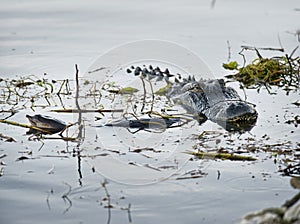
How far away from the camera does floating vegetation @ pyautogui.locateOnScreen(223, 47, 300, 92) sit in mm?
6785

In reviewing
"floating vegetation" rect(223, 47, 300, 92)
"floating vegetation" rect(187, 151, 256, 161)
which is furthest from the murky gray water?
"floating vegetation" rect(223, 47, 300, 92)

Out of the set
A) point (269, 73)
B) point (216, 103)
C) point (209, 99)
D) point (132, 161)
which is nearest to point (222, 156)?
point (132, 161)

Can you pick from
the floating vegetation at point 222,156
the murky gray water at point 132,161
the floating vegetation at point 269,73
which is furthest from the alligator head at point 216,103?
the floating vegetation at point 222,156

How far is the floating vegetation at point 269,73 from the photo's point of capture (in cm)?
679

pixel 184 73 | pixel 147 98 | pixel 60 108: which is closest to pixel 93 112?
pixel 60 108

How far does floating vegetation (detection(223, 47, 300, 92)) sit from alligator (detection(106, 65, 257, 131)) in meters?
0.61

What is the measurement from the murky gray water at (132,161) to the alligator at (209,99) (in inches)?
5.5

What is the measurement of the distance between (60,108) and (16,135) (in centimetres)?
90

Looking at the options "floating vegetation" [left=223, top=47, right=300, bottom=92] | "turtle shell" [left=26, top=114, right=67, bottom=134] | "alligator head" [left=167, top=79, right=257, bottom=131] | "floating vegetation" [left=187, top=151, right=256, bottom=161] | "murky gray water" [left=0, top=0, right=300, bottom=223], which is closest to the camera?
"murky gray water" [left=0, top=0, right=300, bottom=223]

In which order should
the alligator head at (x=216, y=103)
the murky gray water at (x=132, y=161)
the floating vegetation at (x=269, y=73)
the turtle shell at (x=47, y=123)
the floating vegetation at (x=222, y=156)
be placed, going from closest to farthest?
the murky gray water at (x=132, y=161), the floating vegetation at (x=222, y=156), the turtle shell at (x=47, y=123), the alligator head at (x=216, y=103), the floating vegetation at (x=269, y=73)

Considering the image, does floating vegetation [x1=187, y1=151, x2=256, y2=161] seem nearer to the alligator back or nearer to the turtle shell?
the alligator back

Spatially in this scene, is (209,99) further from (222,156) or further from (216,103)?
(222,156)

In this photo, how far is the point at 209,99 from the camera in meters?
6.14

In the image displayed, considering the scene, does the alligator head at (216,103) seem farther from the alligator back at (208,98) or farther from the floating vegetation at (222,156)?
the floating vegetation at (222,156)
